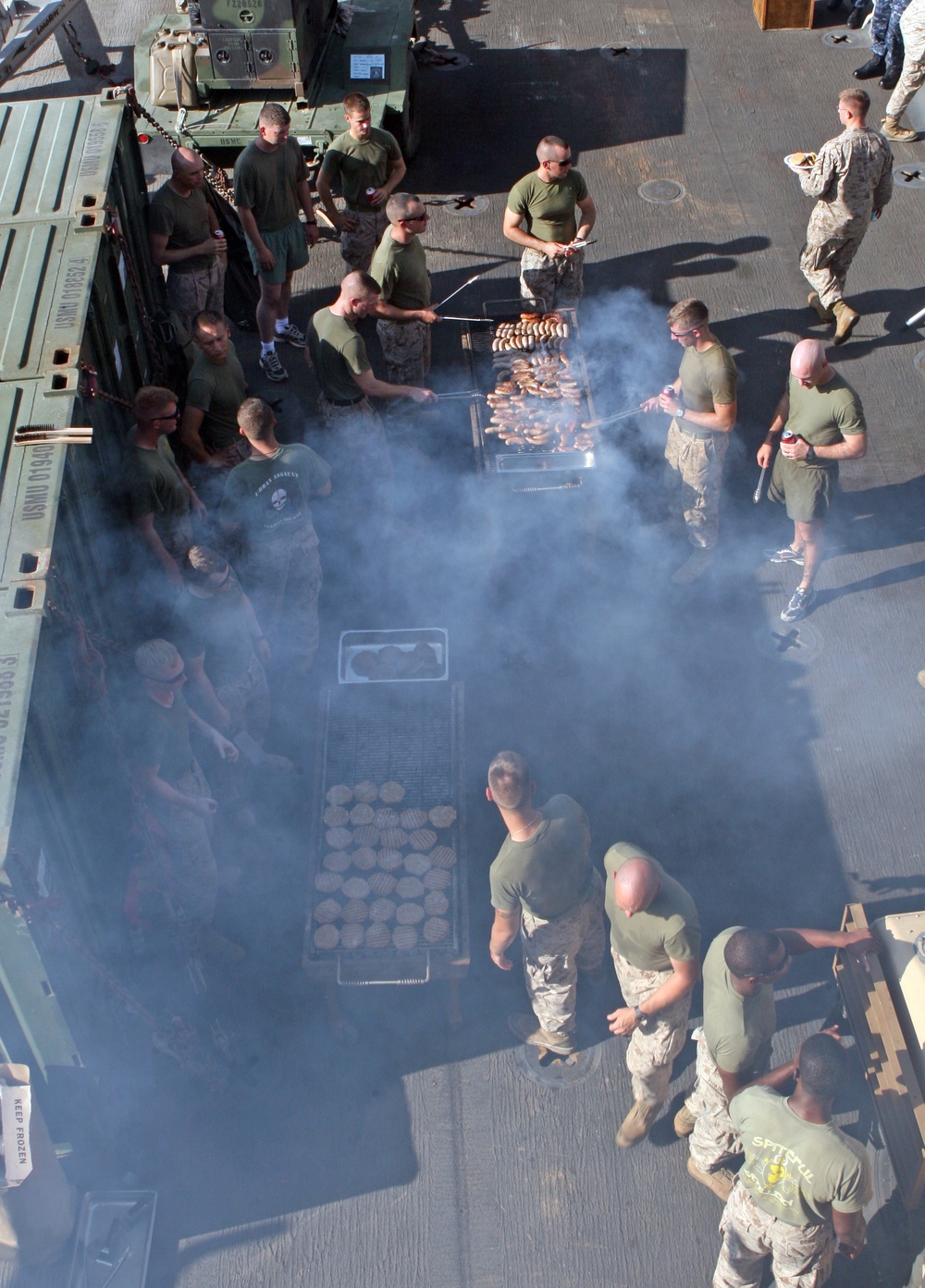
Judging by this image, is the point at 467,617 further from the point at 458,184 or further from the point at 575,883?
A: the point at 458,184

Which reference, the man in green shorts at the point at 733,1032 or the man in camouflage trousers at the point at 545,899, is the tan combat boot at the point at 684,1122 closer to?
the man in green shorts at the point at 733,1032

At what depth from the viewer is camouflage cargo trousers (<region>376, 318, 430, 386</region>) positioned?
7.49m

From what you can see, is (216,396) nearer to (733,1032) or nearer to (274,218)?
(274,218)

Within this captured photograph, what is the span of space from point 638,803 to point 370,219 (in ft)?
16.6

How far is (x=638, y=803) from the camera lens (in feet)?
19.3

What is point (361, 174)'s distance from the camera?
8.02 metres

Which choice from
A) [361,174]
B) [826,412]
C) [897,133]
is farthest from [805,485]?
[897,133]

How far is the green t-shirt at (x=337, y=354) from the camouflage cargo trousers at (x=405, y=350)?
923 millimetres

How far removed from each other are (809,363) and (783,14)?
8.11 m

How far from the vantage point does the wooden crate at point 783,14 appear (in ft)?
38.2

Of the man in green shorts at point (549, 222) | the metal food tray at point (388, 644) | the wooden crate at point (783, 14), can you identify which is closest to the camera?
the metal food tray at point (388, 644)

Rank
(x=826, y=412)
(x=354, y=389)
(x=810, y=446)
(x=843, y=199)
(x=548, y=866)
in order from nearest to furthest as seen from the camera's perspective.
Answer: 1. (x=548, y=866)
2. (x=826, y=412)
3. (x=810, y=446)
4. (x=354, y=389)
5. (x=843, y=199)

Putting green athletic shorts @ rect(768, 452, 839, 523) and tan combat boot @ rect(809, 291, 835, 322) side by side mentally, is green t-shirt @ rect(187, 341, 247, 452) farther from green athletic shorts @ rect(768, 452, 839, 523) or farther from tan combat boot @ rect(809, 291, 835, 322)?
tan combat boot @ rect(809, 291, 835, 322)

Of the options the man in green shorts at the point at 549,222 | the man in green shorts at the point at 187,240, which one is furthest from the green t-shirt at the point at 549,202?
the man in green shorts at the point at 187,240
